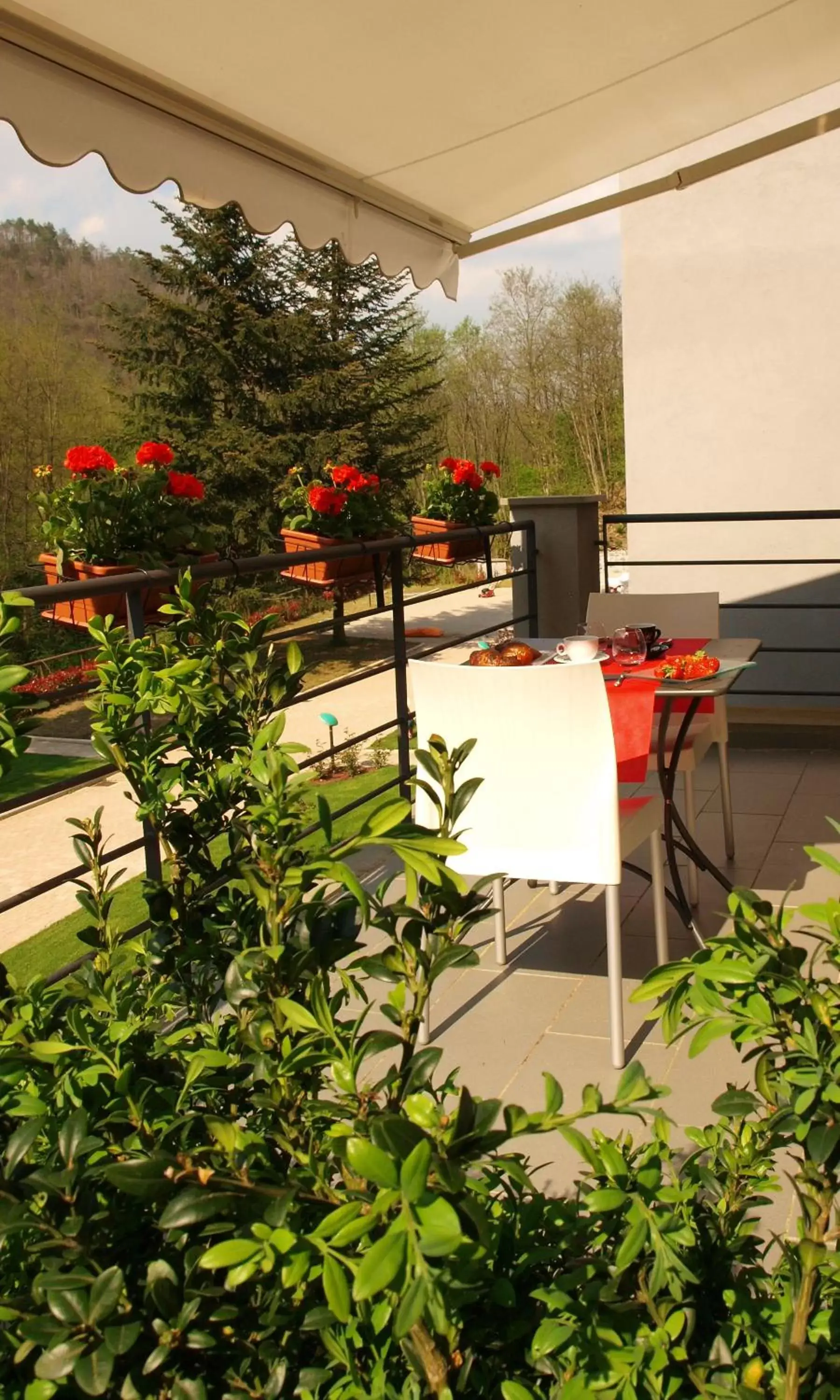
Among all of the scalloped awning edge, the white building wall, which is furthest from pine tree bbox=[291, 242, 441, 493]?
the scalloped awning edge

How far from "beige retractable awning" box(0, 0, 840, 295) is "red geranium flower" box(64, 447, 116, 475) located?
72 centimetres

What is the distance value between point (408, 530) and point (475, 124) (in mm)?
1570

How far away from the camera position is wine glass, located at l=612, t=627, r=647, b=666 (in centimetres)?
334

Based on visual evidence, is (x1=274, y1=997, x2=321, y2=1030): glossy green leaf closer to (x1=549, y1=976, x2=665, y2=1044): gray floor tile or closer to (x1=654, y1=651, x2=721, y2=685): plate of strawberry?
(x1=549, y1=976, x2=665, y2=1044): gray floor tile

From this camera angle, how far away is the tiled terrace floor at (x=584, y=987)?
8.48ft

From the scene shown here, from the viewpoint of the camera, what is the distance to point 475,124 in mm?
3305

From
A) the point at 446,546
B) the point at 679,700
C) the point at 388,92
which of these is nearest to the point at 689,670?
the point at 679,700

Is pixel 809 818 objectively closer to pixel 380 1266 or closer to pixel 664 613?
pixel 664 613

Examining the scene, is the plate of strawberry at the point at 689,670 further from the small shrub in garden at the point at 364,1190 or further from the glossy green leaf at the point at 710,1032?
the glossy green leaf at the point at 710,1032

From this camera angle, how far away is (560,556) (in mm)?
5629

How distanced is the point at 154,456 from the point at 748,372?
4.00 m

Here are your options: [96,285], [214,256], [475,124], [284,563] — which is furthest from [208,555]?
[96,285]

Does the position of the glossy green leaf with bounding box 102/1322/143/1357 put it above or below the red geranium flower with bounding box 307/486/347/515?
below

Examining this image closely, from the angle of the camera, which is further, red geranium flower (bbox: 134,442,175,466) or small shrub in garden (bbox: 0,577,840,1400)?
red geranium flower (bbox: 134,442,175,466)
